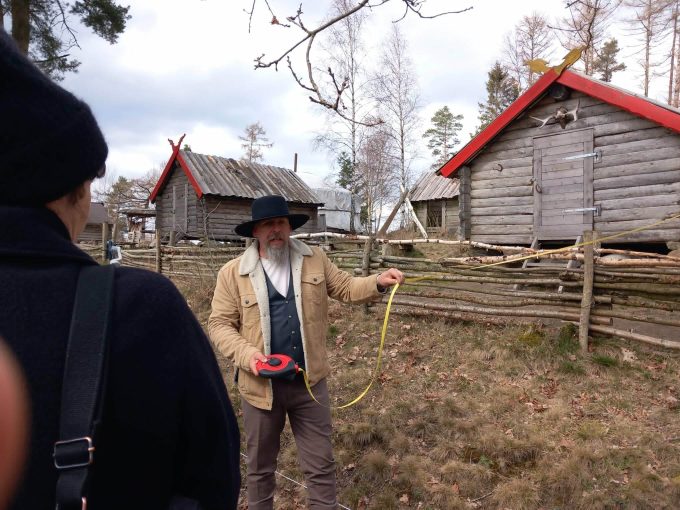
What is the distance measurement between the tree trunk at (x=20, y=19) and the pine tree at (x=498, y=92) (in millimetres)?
29353

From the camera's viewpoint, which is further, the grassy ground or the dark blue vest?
the grassy ground

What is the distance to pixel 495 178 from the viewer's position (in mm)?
9672

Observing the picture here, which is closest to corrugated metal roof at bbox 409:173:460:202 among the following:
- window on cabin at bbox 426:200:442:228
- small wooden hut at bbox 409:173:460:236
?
small wooden hut at bbox 409:173:460:236

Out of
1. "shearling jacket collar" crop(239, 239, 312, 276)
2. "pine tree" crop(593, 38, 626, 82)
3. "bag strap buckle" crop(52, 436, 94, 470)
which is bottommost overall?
"bag strap buckle" crop(52, 436, 94, 470)

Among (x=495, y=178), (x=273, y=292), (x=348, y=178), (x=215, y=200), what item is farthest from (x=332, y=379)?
(x=348, y=178)

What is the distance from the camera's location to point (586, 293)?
5496 mm

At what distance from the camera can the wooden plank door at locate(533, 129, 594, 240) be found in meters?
8.45

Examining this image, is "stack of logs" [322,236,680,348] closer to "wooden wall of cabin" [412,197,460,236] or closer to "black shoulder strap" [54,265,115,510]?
"black shoulder strap" [54,265,115,510]

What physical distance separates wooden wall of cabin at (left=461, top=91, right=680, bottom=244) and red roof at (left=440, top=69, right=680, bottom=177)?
0.29 metres

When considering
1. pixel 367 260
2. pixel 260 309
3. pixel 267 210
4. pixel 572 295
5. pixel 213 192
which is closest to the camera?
pixel 260 309

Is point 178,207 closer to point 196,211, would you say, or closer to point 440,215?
point 196,211

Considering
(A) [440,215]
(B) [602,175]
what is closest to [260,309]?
(B) [602,175]

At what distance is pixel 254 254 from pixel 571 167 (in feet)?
25.3

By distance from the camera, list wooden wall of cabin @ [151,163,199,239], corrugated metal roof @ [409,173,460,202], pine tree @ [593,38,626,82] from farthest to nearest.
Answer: corrugated metal roof @ [409,173,460,202]
wooden wall of cabin @ [151,163,199,239]
pine tree @ [593,38,626,82]
